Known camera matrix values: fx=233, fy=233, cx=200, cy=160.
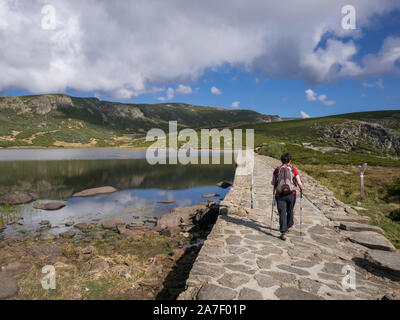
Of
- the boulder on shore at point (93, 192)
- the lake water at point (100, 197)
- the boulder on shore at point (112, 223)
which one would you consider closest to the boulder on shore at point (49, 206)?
the lake water at point (100, 197)

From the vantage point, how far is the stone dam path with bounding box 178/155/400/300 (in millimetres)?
4539

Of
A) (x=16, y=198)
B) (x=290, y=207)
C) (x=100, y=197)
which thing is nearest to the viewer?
(x=290, y=207)

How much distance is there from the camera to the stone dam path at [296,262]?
4.54 m

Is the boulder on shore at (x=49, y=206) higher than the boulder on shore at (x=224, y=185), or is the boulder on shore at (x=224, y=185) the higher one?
the boulder on shore at (x=224, y=185)

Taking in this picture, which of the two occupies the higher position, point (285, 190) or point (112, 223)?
point (285, 190)

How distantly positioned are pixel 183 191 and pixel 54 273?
18038mm

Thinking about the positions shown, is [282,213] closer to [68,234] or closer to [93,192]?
[68,234]

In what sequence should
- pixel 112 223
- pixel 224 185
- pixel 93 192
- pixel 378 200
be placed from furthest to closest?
pixel 224 185 < pixel 93 192 < pixel 112 223 < pixel 378 200

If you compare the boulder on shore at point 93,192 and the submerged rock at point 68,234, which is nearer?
the submerged rock at point 68,234

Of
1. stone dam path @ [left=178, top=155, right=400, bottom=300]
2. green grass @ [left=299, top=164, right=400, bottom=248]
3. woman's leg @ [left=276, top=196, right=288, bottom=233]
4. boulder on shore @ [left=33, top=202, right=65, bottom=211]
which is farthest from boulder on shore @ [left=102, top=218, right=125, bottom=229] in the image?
green grass @ [left=299, top=164, right=400, bottom=248]

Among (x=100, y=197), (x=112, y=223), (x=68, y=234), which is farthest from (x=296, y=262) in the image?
(x=100, y=197)

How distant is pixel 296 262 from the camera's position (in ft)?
18.7

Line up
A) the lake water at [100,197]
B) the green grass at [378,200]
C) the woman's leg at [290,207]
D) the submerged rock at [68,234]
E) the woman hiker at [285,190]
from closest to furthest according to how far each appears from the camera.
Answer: the woman hiker at [285,190] < the woman's leg at [290,207] < the green grass at [378,200] < the submerged rock at [68,234] < the lake water at [100,197]

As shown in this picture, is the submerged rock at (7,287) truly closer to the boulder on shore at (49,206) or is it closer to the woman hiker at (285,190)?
the woman hiker at (285,190)
